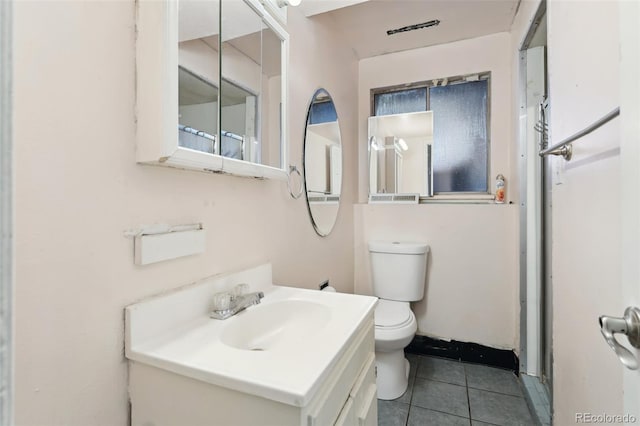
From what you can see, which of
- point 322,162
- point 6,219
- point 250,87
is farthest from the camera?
point 322,162

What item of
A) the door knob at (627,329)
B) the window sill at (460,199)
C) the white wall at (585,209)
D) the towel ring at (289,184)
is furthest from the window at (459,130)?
the door knob at (627,329)

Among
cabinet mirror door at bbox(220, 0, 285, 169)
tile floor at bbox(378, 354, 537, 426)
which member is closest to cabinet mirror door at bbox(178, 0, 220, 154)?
cabinet mirror door at bbox(220, 0, 285, 169)

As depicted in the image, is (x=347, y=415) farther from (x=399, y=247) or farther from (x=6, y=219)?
(x=399, y=247)

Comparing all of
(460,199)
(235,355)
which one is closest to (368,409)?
(235,355)

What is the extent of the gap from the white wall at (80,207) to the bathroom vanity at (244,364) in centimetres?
6

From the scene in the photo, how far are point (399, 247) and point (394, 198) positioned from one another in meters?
0.39

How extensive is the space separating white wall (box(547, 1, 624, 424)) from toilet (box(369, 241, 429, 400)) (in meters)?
0.74

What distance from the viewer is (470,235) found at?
2023 mm

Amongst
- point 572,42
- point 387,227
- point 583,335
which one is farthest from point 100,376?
point 387,227

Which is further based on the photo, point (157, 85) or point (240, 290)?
Result: point (240, 290)

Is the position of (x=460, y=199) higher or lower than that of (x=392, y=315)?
higher

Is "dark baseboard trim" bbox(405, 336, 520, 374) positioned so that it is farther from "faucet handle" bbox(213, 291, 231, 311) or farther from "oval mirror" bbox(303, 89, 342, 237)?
"faucet handle" bbox(213, 291, 231, 311)

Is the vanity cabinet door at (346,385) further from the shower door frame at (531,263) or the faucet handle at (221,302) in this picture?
the shower door frame at (531,263)

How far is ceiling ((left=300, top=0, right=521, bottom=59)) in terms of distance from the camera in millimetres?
1687
